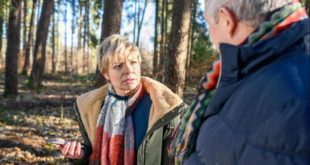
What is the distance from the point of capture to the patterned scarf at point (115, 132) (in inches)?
114

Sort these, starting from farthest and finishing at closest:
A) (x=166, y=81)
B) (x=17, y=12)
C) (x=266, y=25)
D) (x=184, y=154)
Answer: (x=17, y=12)
(x=166, y=81)
(x=184, y=154)
(x=266, y=25)

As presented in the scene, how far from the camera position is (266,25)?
1450 mm

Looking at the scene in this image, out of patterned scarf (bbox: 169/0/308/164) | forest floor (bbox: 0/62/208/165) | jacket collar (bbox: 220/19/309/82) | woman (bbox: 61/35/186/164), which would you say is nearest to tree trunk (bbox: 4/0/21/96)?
forest floor (bbox: 0/62/208/165)

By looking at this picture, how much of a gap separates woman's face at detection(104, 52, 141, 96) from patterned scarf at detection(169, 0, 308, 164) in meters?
1.09

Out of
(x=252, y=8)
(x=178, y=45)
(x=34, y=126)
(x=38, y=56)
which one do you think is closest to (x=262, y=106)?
(x=252, y=8)

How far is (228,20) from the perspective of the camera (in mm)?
1577

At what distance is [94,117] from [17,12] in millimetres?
12176

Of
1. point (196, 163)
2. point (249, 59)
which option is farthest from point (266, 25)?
point (196, 163)

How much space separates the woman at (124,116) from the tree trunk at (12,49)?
11660mm

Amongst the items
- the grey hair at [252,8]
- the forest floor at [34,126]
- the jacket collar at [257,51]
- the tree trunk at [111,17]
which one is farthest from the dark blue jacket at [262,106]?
the tree trunk at [111,17]

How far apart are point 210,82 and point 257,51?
0.35 m

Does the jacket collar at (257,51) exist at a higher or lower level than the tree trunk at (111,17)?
lower

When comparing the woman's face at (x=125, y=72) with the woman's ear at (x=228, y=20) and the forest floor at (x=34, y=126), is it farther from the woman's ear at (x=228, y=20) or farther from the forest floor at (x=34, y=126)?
the forest floor at (x=34, y=126)

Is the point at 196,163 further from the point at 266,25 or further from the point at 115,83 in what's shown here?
the point at 115,83
